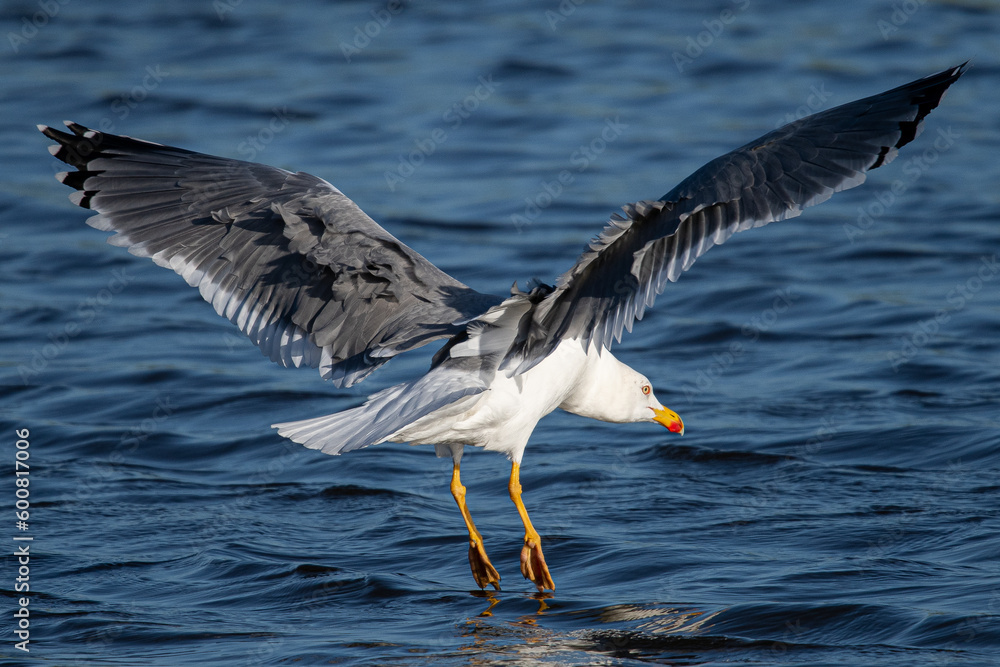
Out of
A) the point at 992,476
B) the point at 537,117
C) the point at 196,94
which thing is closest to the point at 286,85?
the point at 196,94

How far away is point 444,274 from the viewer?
5.55 metres

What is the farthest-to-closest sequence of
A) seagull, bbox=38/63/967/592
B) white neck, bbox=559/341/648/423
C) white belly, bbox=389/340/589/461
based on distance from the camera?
white neck, bbox=559/341/648/423 → white belly, bbox=389/340/589/461 → seagull, bbox=38/63/967/592

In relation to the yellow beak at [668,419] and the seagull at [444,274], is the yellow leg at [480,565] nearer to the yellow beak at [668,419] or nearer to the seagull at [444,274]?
the seagull at [444,274]

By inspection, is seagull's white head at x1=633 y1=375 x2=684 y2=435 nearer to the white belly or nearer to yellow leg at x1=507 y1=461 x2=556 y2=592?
the white belly

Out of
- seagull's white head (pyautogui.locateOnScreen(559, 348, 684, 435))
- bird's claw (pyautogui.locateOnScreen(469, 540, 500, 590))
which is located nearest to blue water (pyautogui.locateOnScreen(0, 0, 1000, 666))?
bird's claw (pyautogui.locateOnScreen(469, 540, 500, 590))

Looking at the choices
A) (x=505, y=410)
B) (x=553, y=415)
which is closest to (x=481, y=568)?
(x=505, y=410)

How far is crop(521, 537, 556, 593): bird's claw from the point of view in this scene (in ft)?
17.1

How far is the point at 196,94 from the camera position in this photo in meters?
15.0

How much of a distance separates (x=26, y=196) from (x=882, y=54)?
10.2 metres

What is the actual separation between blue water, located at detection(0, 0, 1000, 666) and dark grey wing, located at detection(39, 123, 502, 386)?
1.04 meters

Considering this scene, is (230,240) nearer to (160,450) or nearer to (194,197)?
(194,197)

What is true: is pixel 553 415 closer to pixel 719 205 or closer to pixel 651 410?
pixel 651 410

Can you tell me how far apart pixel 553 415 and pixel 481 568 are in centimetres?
250

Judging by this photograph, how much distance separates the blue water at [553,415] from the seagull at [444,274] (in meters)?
0.57
